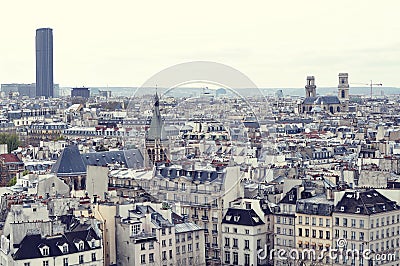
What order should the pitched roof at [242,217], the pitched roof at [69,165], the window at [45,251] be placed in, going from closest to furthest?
1. the window at [45,251]
2. the pitched roof at [242,217]
3. the pitched roof at [69,165]

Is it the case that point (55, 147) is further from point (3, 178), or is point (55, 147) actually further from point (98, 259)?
point (98, 259)

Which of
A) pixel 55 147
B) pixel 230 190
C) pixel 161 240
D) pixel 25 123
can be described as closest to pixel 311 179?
pixel 230 190

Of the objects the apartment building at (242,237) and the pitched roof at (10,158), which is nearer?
the apartment building at (242,237)

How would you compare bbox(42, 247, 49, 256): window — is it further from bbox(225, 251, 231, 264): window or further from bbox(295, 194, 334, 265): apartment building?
bbox(295, 194, 334, 265): apartment building

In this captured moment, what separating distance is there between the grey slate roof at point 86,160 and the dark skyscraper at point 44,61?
147634 millimetres

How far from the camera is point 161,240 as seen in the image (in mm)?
27250

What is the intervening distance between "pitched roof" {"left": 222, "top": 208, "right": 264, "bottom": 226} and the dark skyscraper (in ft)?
535

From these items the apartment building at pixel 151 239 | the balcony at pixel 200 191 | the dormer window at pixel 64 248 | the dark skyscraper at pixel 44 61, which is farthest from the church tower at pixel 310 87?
the dormer window at pixel 64 248

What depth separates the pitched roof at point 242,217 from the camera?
29.4 metres

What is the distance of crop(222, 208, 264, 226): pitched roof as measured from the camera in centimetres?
2938

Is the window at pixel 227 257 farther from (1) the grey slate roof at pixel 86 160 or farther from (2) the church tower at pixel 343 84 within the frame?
(2) the church tower at pixel 343 84

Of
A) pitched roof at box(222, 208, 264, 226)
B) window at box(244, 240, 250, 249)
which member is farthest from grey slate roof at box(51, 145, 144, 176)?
window at box(244, 240, 250, 249)

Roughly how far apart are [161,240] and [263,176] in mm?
10237

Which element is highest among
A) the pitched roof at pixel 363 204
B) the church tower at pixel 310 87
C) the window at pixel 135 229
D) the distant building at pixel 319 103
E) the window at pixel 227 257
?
the church tower at pixel 310 87
